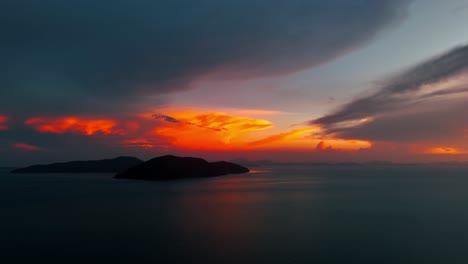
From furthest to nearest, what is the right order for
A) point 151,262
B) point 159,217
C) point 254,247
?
point 159,217
point 254,247
point 151,262

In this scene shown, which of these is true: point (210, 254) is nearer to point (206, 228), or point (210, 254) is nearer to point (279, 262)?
point (279, 262)

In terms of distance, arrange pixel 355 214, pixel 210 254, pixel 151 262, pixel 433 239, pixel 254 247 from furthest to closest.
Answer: pixel 355 214 < pixel 433 239 < pixel 254 247 < pixel 210 254 < pixel 151 262

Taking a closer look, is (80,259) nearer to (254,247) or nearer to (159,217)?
(254,247)

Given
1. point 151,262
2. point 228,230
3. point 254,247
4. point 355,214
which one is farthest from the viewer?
point 355,214

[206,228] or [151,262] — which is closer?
[151,262]

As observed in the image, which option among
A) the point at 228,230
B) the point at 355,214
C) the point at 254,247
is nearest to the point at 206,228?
the point at 228,230

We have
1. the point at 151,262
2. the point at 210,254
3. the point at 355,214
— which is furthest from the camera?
the point at 355,214

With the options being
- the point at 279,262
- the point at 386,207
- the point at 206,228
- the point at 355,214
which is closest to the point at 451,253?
the point at 279,262

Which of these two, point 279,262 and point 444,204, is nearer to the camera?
point 279,262

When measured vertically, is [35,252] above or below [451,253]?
above
